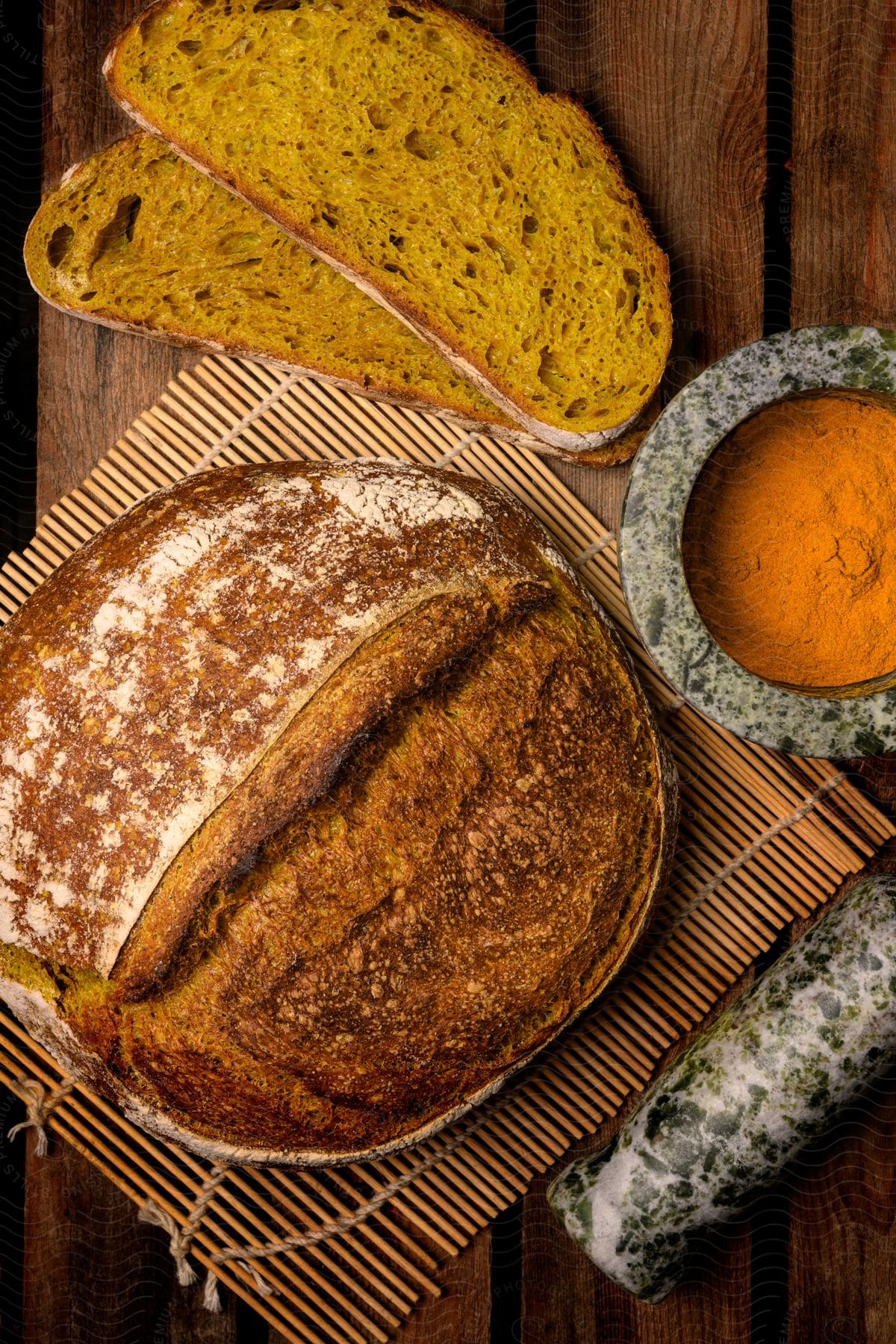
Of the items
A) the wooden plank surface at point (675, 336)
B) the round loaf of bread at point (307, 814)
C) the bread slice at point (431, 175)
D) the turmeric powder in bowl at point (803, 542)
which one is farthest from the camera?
the wooden plank surface at point (675, 336)

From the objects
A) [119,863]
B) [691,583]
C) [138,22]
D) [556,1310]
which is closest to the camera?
[119,863]

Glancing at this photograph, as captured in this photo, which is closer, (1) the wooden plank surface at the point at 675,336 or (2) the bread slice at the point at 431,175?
(2) the bread slice at the point at 431,175

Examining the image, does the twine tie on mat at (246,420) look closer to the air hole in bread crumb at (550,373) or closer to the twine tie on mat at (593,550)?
the air hole in bread crumb at (550,373)

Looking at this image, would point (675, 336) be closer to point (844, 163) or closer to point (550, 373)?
point (550, 373)

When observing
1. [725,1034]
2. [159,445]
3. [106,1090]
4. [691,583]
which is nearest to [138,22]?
[159,445]

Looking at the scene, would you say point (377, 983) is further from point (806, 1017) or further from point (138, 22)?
point (138, 22)

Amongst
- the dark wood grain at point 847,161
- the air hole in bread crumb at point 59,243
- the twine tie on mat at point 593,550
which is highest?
the air hole in bread crumb at point 59,243

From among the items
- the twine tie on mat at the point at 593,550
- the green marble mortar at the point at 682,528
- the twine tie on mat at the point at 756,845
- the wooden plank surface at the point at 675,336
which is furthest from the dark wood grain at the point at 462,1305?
the twine tie on mat at the point at 593,550

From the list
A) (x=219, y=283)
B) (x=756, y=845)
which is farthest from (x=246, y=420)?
(x=756, y=845)
